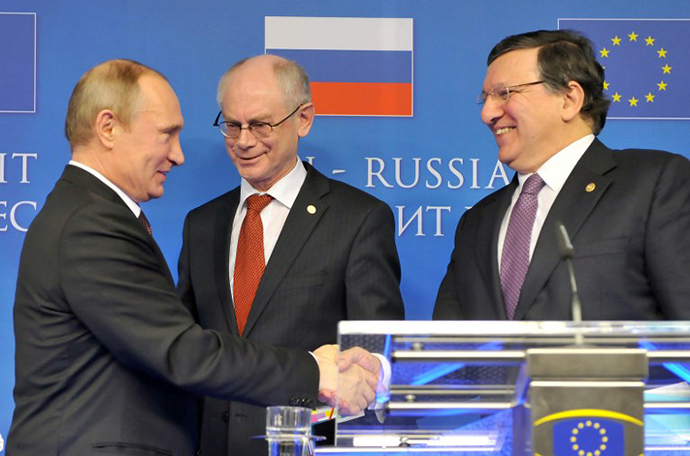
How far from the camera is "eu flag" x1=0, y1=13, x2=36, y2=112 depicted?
406 centimetres

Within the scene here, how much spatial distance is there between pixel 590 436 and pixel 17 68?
2.99m

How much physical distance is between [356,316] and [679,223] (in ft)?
3.30

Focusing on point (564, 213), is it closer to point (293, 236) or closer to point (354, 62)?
point (293, 236)

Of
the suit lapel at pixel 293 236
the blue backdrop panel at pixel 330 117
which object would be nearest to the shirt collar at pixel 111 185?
the suit lapel at pixel 293 236

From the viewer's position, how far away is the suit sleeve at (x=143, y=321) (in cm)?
239

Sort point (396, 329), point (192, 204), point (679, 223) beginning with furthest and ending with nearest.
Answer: point (192, 204), point (679, 223), point (396, 329)

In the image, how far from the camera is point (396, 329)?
1.79m

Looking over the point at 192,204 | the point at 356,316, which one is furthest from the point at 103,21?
the point at 356,316

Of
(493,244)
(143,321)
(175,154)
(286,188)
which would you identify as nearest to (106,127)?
(175,154)

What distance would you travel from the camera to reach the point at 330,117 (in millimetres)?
4117

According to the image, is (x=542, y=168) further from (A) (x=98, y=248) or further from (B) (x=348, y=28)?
(A) (x=98, y=248)

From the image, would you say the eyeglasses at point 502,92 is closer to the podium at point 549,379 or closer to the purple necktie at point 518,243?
the purple necktie at point 518,243

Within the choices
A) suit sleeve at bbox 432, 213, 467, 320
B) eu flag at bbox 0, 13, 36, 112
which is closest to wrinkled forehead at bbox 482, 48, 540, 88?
suit sleeve at bbox 432, 213, 467, 320

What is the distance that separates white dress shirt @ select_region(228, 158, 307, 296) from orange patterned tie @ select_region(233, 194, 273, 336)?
0.02 meters
